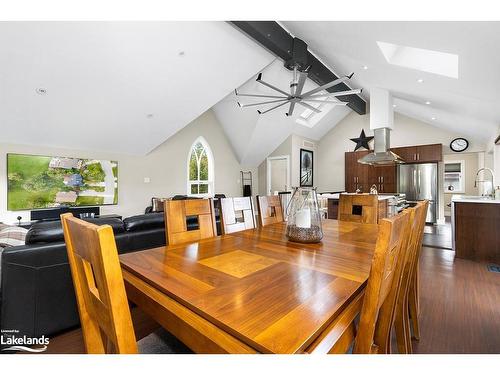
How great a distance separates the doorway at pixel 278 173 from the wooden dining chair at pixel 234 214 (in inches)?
225

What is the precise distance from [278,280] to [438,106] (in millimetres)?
5269

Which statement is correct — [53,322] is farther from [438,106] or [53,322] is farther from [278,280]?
[438,106]

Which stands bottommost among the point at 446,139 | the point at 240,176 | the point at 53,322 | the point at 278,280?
the point at 53,322

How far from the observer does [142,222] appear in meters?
2.04

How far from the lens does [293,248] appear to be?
1.37 m

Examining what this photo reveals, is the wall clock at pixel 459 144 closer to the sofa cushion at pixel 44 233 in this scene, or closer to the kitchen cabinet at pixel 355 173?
the kitchen cabinet at pixel 355 173

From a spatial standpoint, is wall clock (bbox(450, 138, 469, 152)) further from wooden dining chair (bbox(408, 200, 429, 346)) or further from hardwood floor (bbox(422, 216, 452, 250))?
wooden dining chair (bbox(408, 200, 429, 346))

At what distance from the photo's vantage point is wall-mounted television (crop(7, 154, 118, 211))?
4055 mm

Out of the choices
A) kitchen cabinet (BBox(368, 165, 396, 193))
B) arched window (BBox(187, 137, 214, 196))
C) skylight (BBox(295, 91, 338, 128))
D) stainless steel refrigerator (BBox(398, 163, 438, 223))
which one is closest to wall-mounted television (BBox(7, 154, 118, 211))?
arched window (BBox(187, 137, 214, 196))

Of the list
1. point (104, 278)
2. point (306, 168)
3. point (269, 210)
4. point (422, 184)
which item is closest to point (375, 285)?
point (104, 278)

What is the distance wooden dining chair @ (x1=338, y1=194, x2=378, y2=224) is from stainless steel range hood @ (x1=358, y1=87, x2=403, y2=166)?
11.1ft

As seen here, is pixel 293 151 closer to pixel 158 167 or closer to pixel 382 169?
pixel 382 169
